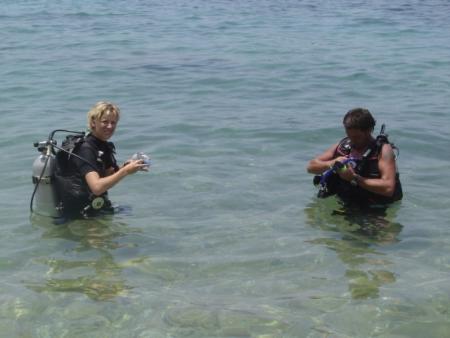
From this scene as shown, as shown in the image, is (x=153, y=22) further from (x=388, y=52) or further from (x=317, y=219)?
(x=317, y=219)

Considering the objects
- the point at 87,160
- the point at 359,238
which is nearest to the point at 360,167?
the point at 359,238

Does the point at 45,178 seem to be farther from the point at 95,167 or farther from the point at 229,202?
the point at 229,202

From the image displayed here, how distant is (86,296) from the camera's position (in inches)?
213

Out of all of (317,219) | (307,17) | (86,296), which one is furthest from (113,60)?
(86,296)

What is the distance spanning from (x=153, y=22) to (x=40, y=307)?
67.4ft

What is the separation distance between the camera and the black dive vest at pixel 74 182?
20.2ft

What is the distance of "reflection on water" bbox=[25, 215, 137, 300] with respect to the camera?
5578mm

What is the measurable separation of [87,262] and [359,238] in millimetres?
2485

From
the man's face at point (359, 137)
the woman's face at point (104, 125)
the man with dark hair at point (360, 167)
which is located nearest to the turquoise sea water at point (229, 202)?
the man with dark hair at point (360, 167)

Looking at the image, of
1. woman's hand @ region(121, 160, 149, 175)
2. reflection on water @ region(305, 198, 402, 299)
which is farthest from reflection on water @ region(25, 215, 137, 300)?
reflection on water @ region(305, 198, 402, 299)

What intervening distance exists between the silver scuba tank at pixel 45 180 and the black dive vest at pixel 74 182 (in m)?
0.05

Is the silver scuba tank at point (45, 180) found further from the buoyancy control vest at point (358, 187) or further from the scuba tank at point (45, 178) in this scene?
the buoyancy control vest at point (358, 187)

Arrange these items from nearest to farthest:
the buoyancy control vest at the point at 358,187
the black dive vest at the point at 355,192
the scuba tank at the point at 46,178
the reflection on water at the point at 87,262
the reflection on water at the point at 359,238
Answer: the reflection on water at the point at 87,262 < the reflection on water at the point at 359,238 < the scuba tank at the point at 46,178 < the buoyancy control vest at the point at 358,187 < the black dive vest at the point at 355,192

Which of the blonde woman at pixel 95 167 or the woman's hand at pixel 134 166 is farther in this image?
the blonde woman at pixel 95 167
